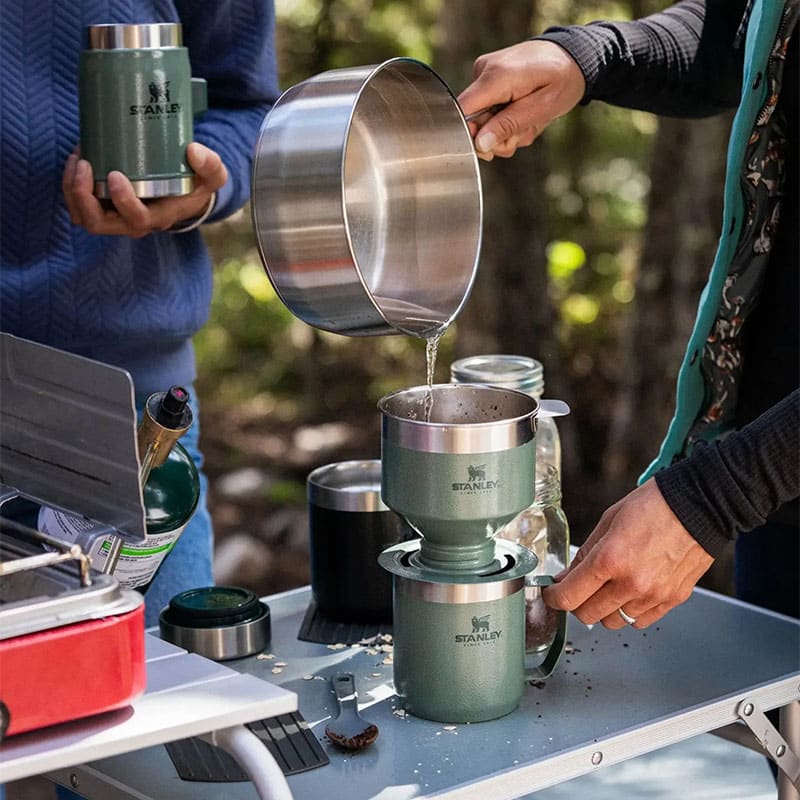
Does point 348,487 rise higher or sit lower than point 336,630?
higher

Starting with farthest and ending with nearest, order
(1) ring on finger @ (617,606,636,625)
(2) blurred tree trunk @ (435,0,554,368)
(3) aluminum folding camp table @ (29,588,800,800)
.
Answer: (2) blurred tree trunk @ (435,0,554,368) → (1) ring on finger @ (617,606,636,625) → (3) aluminum folding camp table @ (29,588,800,800)

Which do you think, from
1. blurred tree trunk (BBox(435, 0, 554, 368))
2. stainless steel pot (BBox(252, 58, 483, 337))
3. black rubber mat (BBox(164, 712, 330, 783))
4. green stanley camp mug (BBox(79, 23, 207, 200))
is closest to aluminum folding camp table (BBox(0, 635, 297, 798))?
black rubber mat (BBox(164, 712, 330, 783))

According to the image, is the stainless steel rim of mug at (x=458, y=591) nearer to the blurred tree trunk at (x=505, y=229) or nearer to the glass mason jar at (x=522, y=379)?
the glass mason jar at (x=522, y=379)

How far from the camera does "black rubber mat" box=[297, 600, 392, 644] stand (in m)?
1.49

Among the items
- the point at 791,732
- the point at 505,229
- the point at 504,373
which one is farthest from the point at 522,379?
the point at 505,229

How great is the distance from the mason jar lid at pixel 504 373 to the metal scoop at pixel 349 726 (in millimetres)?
355

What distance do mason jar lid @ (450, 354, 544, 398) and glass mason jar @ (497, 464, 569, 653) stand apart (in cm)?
9

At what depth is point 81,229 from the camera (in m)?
1.68

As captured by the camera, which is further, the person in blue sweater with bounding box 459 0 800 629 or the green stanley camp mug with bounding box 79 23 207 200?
the green stanley camp mug with bounding box 79 23 207 200

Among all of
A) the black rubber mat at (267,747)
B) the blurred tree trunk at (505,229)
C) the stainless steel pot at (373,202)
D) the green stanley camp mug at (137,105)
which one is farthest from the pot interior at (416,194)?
the blurred tree trunk at (505,229)

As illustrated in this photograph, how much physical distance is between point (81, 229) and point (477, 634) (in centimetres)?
77

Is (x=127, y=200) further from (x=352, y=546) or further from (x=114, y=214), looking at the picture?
(x=352, y=546)

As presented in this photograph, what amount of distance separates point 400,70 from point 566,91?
1.06 feet

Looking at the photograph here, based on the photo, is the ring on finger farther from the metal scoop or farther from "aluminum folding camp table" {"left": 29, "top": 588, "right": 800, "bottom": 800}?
the metal scoop
